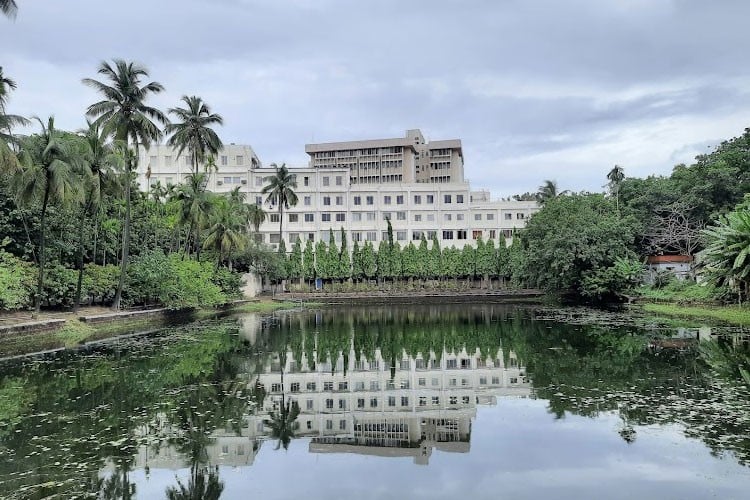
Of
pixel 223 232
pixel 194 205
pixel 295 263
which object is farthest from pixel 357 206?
pixel 194 205

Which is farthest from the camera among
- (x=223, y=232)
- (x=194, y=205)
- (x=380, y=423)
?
(x=223, y=232)

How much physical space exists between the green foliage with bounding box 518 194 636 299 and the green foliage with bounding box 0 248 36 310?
37.1 metres

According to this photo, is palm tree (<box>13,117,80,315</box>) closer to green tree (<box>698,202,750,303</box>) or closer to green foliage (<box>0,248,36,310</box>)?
green foliage (<box>0,248,36,310</box>)

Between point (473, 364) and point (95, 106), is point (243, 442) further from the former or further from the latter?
point (95, 106)

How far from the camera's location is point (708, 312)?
33.9 metres

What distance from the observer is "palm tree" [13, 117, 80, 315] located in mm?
27156

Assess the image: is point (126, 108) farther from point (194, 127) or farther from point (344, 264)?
point (344, 264)

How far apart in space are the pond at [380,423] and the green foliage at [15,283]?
734 cm

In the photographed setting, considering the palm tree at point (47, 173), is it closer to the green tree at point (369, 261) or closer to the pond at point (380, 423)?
the pond at point (380, 423)

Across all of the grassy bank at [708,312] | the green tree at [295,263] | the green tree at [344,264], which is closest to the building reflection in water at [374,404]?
the grassy bank at [708,312]

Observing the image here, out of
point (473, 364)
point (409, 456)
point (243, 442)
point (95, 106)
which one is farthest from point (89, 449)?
point (95, 106)

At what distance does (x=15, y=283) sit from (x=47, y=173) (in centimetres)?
547

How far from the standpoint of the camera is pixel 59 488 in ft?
26.7

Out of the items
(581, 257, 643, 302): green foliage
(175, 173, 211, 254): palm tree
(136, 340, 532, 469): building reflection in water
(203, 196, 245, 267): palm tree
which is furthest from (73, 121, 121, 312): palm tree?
(581, 257, 643, 302): green foliage
